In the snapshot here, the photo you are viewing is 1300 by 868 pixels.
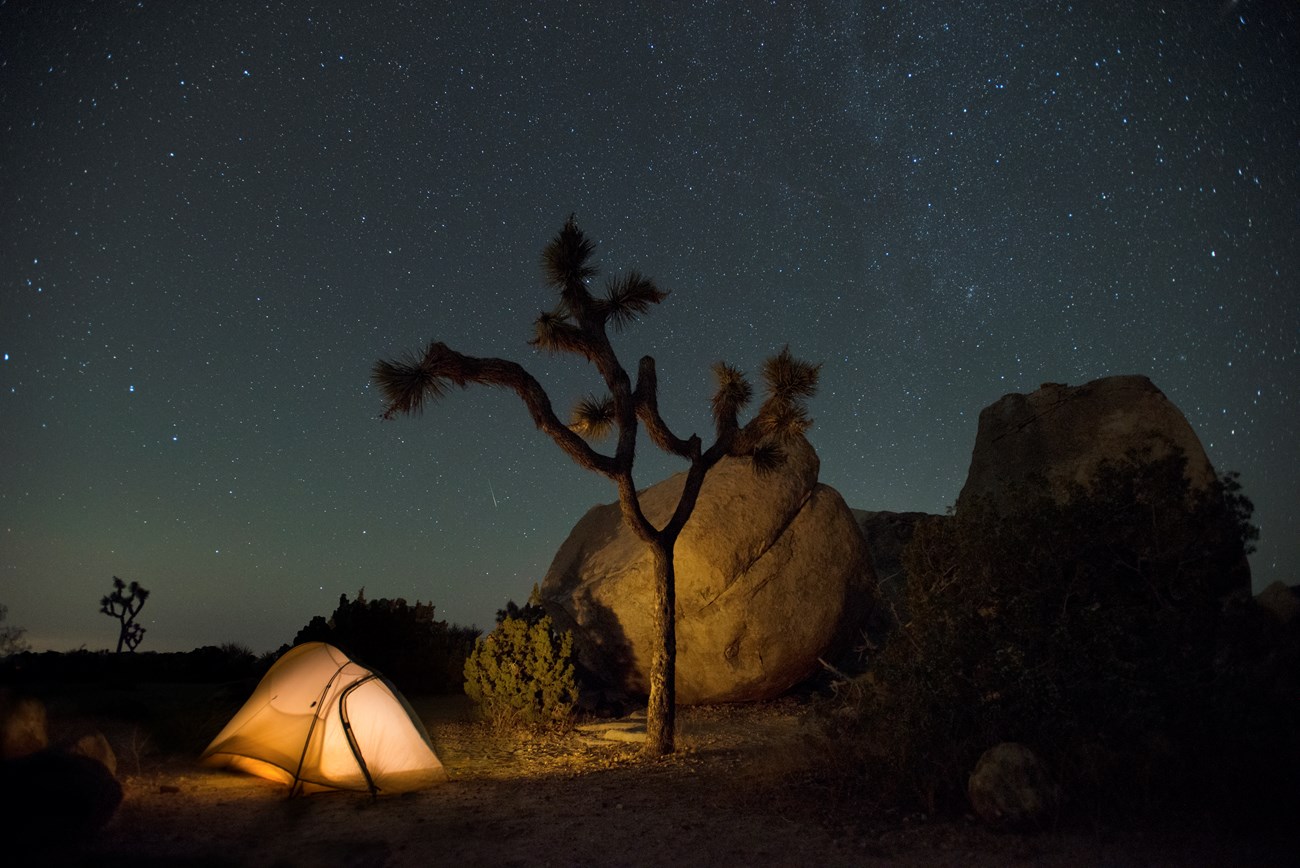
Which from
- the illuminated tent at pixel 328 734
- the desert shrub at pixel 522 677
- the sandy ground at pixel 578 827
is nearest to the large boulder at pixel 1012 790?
the sandy ground at pixel 578 827

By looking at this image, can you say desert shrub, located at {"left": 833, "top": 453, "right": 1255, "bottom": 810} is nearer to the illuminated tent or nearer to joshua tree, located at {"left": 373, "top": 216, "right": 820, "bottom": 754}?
joshua tree, located at {"left": 373, "top": 216, "right": 820, "bottom": 754}

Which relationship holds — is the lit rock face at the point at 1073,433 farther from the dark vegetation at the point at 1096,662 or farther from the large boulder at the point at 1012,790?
the large boulder at the point at 1012,790

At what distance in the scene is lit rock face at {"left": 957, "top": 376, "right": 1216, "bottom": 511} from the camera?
1211 cm

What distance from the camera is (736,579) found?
12.9 m

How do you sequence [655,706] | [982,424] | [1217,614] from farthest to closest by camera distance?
[982,424] → [655,706] → [1217,614]

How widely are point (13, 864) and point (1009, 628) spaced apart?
841cm

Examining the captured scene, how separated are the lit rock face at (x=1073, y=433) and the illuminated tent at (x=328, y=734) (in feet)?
26.7

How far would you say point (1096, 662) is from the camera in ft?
24.7

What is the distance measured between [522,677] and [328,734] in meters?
3.64

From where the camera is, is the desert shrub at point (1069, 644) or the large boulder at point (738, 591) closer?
the desert shrub at point (1069, 644)

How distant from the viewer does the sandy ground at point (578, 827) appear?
18.5 ft

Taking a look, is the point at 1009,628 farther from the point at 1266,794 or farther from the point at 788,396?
the point at 788,396

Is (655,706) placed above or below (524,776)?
above

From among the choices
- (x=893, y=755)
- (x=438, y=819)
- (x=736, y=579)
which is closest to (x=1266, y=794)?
(x=893, y=755)
